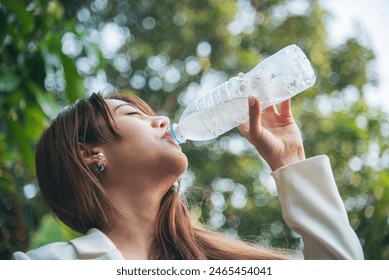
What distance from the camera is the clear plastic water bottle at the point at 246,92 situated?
133 centimetres

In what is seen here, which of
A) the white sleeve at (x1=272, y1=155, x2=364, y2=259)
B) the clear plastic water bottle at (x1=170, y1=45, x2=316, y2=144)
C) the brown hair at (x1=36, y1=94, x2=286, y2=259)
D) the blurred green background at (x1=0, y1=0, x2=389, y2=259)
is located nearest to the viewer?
the white sleeve at (x1=272, y1=155, x2=364, y2=259)

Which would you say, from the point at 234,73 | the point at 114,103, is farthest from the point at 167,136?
the point at 234,73

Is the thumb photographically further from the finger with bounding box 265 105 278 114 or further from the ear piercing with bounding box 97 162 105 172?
the ear piercing with bounding box 97 162 105 172

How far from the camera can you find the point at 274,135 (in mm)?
1246

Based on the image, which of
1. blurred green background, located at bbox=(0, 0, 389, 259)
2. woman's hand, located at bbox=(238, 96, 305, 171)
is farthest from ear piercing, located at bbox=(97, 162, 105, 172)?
blurred green background, located at bbox=(0, 0, 389, 259)

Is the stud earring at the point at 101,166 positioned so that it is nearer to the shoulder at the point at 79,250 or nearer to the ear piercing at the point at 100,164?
the ear piercing at the point at 100,164

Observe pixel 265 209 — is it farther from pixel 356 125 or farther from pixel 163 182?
pixel 163 182

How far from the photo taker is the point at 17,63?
4.45ft

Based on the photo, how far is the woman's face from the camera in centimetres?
116

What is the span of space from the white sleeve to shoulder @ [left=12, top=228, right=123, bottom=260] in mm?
331

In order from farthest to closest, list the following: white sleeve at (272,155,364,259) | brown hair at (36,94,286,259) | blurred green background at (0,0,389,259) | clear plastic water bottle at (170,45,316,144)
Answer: blurred green background at (0,0,389,259) → clear plastic water bottle at (170,45,316,144) → brown hair at (36,94,286,259) → white sleeve at (272,155,364,259)

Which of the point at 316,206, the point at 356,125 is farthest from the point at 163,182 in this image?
the point at 356,125

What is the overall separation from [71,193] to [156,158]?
19 cm

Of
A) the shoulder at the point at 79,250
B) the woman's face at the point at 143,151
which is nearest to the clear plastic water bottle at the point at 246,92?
the woman's face at the point at 143,151
